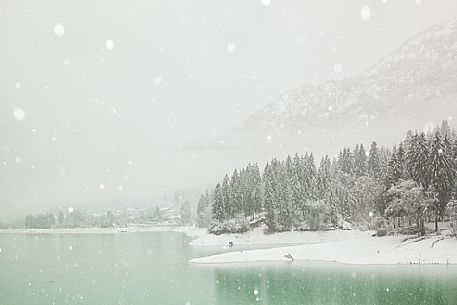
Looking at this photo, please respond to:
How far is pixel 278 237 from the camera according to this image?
4242 inches

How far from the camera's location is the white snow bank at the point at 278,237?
102 metres

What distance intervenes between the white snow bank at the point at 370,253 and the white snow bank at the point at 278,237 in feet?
92.7

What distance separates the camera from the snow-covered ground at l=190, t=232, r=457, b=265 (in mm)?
56000

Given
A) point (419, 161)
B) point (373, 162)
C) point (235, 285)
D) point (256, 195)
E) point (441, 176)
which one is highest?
point (373, 162)

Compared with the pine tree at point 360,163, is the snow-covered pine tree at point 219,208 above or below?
below

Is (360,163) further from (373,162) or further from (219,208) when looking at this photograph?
(219,208)

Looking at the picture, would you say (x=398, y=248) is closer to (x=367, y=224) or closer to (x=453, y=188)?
(x=453, y=188)

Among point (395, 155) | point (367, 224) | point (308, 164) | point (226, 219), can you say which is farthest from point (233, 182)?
point (395, 155)

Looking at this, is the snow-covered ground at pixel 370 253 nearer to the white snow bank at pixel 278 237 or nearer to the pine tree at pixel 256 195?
the white snow bank at pixel 278 237

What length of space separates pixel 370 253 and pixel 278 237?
46266 millimetres

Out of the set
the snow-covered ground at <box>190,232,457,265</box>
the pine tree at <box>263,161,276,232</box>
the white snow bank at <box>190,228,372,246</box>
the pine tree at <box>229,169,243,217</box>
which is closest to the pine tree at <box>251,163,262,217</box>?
the pine tree at <box>229,169,243,217</box>

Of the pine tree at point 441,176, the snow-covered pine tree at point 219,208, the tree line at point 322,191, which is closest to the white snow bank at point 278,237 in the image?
the tree line at point 322,191

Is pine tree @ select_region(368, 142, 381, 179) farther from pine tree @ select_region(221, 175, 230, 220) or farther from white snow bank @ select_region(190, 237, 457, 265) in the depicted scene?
white snow bank @ select_region(190, 237, 457, 265)

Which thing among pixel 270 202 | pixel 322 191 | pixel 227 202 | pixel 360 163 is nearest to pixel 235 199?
pixel 227 202
